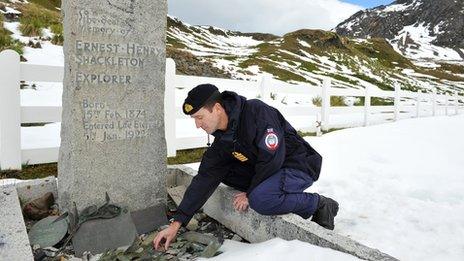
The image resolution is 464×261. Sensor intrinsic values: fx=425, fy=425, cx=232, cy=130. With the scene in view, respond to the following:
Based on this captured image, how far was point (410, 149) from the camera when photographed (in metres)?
8.91

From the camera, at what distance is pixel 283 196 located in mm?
3404

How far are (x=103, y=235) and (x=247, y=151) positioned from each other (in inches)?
54.6

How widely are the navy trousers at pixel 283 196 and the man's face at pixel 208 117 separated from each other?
2.00 feet

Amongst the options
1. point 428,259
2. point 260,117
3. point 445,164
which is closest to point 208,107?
point 260,117

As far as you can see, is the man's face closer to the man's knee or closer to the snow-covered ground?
the man's knee

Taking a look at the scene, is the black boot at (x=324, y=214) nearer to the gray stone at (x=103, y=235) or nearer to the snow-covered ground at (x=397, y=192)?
the snow-covered ground at (x=397, y=192)

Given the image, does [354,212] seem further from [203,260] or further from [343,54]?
[343,54]

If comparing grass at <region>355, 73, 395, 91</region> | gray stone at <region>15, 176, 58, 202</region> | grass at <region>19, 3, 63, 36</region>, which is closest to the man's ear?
gray stone at <region>15, 176, 58, 202</region>

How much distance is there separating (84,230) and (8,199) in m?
0.74

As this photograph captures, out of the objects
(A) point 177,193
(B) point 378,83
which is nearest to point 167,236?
(A) point 177,193

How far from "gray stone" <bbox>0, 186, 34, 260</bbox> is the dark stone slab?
3.36ft

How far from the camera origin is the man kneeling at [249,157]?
3289 mm

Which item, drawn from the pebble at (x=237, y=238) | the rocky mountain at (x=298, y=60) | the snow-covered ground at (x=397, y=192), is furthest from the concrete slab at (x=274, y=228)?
the rocky mountain at (x=298, y=60)

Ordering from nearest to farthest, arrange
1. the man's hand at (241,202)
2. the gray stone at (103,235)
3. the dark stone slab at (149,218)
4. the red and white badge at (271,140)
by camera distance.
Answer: the red and white badge at (271,140) → the gray stone at (103,235) → the man's hand at (241,202) → the dark stone slab at (149,218)
